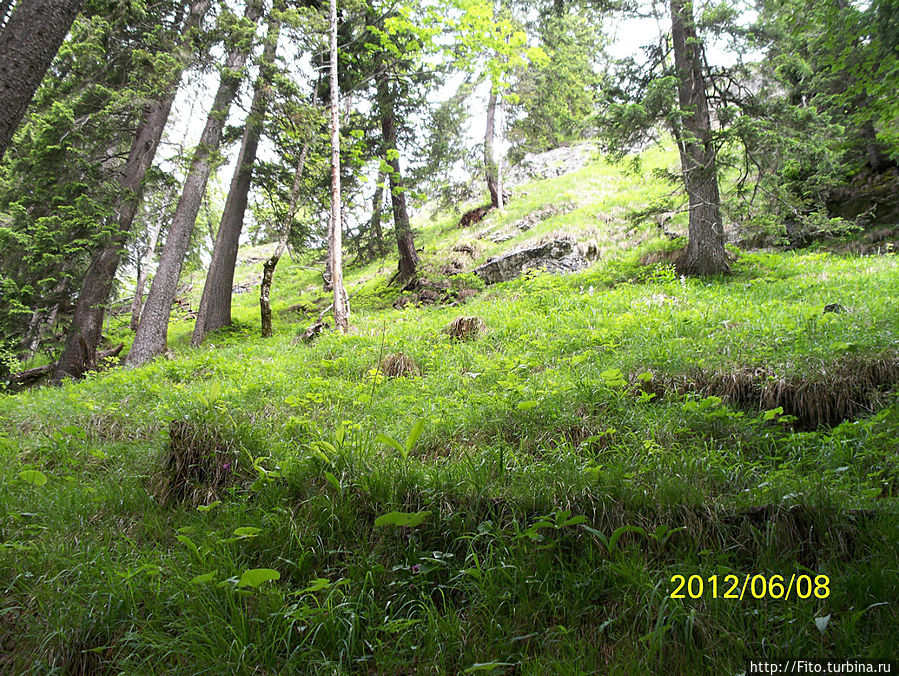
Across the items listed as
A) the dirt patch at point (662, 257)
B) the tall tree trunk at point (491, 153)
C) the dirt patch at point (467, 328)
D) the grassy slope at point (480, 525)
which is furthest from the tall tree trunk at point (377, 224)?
the grassy slope at point (480, 525)

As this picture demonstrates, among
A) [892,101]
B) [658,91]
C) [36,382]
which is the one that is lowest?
[36,382]

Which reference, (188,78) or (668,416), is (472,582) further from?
(188,78)

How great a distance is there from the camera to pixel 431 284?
465 inches

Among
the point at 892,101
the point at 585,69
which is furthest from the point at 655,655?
the point at 585,69

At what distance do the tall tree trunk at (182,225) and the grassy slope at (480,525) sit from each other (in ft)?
14.3

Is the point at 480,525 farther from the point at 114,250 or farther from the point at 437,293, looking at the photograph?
the point at 114,250

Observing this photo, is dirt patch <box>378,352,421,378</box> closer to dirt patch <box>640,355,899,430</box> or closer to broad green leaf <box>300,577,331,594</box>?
dirt patch <box>640,355,899,430</box>

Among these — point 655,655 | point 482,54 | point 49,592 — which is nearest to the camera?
point 655,655

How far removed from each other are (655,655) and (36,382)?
14.6 meters

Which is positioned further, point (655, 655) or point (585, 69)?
point (585, 69)

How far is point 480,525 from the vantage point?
2482mm

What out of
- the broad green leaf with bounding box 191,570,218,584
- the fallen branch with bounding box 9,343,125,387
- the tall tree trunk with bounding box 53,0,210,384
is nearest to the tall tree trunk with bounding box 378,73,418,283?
the tall tree trunk with bounding box 53,0,210,384

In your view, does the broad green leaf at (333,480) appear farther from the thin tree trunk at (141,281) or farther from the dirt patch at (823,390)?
the thin tree trunk at (141,281)

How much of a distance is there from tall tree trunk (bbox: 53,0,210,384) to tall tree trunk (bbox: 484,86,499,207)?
9.61 metres
